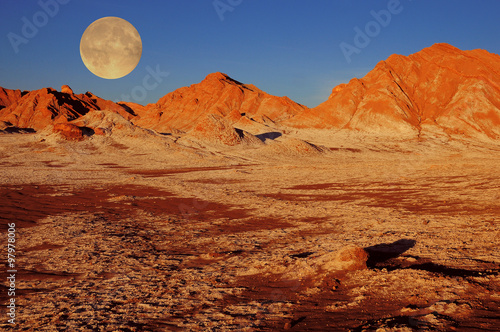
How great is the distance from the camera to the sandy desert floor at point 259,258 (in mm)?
5047

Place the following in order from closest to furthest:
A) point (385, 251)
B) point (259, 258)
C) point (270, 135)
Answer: point (259, 258) → point (385, 251) → point (270, 135)

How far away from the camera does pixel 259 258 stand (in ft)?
25.8

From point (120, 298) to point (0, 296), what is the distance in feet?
6.96

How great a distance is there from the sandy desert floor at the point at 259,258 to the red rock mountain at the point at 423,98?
59.2 m

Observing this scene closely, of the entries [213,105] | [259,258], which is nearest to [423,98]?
[213,105]

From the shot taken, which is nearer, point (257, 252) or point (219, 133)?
point (257, 252)

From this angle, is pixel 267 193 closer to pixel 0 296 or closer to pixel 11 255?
pixel 11 255

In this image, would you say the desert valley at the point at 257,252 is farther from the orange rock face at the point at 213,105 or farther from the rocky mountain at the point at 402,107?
the orange rock face at the point at 213,105

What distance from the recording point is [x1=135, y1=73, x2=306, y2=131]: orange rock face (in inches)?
4648

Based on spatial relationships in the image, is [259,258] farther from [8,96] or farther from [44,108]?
[8,96]

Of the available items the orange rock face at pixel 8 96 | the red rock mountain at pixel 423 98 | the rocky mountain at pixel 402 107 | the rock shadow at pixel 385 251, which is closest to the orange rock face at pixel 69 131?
the rocky mountain at pixel 402 107

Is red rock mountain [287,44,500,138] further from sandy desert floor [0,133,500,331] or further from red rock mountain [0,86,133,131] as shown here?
red rock mountain [0,86,133,131]

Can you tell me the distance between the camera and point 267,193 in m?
18.9

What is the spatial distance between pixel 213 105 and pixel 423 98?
2724 inches
